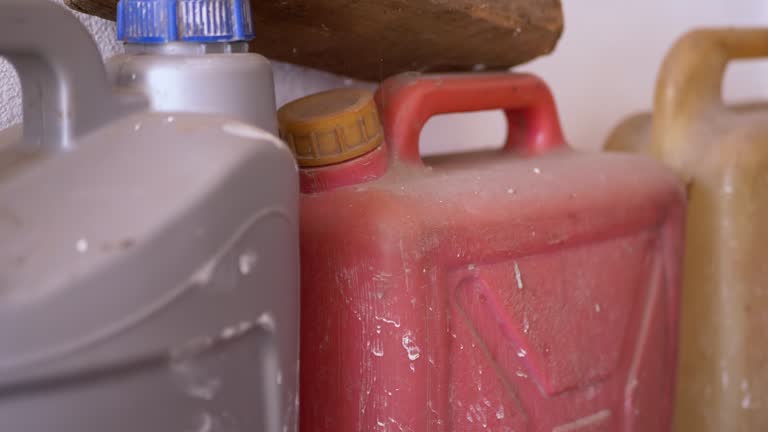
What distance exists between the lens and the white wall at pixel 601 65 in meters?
0.77

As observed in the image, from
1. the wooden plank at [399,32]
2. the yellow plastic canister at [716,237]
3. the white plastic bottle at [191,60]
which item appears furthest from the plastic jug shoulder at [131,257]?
the yellow plastic canister at [716,237]

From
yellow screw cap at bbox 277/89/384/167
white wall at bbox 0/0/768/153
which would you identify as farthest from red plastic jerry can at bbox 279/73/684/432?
white wall at bbox 0/0/768/153

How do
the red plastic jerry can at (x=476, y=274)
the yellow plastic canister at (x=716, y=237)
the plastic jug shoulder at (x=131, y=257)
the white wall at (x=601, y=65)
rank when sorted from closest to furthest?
the plastic jug shoulder at (x=131, y=257) < the red plastic jerry can at (x=476, y=274) < the yellow plastic canister at (x=716, y=237) < the white wall at (x=601, y=65)

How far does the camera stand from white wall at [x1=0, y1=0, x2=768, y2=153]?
773 mm

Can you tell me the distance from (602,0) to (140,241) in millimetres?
711

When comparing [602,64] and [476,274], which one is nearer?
[476,274]

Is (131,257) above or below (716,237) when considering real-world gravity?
above

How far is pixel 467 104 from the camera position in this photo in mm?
517

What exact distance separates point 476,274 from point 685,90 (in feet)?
0.99

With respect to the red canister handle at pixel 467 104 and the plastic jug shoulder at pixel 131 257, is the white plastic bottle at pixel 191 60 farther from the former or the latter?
the red canister handle at pixel 467 104

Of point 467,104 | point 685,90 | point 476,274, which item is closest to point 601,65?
point 685,90

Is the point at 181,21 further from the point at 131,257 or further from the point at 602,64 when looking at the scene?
the point at 602,64

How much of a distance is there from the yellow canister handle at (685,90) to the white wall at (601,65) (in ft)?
0.57

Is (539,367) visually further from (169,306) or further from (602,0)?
(602,0)
